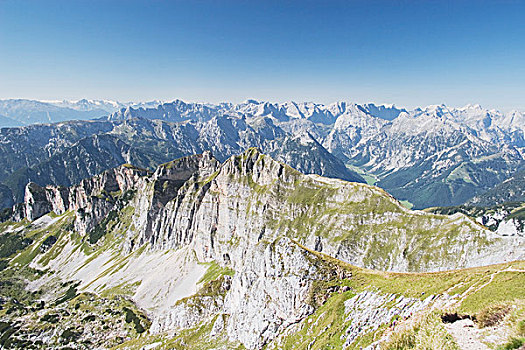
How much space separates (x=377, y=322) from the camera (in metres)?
56.9

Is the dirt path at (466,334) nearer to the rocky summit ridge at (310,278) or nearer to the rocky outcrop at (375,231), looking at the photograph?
the rocky summit ridge at (310,278)

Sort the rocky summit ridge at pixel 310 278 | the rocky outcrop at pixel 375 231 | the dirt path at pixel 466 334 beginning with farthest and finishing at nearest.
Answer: the rocky outcrop at pixel 375 231 → the rocky summit ridge at pixel 310 278 → the dirt path at pixel 466 334

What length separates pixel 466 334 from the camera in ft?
94.4

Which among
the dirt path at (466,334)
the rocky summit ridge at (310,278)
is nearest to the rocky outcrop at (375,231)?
the rocky summit ridge at (310,278)

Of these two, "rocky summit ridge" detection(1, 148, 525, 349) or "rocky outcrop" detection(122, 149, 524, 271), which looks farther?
"rocky outcrop" detection(122, 149, 524, 271)

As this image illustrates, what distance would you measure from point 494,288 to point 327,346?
112 feet

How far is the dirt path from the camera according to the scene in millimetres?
26547

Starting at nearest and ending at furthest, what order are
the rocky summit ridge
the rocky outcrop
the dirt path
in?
the dirt path
the rocky summit ridge
the rocky outcrop

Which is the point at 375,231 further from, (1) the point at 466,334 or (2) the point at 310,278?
(1) the point at 466,334

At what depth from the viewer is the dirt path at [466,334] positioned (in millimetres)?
26547

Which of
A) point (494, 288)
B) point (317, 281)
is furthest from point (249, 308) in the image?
point (494, 288)

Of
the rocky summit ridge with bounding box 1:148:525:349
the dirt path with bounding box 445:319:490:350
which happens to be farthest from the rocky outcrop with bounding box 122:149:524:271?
the dirt path with bounding box 445:319:490:350

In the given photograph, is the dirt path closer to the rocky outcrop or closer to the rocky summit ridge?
the rocky summit ridge

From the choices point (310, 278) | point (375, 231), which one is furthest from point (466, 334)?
point (375, 231)
